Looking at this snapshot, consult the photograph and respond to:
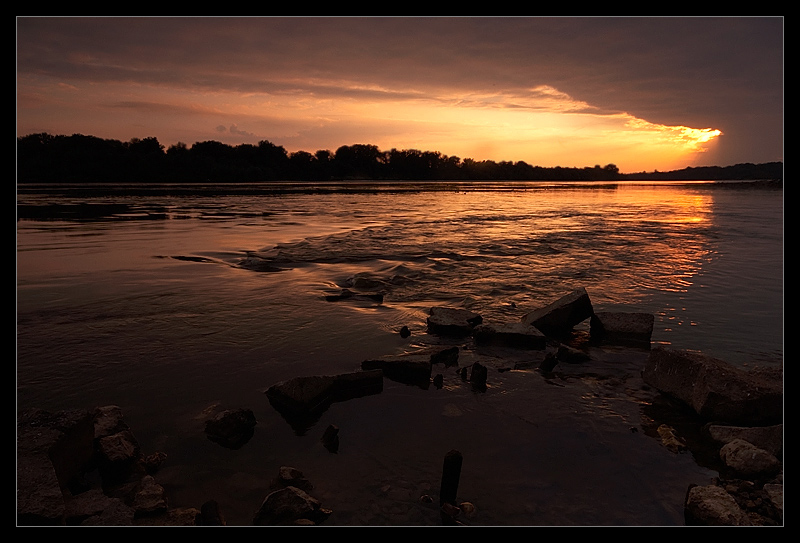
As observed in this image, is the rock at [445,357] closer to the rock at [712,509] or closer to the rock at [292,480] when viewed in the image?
the rock at [292,480]

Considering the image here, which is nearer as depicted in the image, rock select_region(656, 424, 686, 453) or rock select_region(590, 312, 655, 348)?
rock select_region(656, 424, 686, 453)

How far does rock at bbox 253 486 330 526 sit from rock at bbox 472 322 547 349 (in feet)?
11.5

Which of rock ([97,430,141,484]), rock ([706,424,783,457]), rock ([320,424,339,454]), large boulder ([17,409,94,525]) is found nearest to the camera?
large boulder ([17,409,94,525])

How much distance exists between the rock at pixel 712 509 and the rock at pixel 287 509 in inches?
91.3

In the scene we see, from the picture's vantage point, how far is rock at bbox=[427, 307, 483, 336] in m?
6.30

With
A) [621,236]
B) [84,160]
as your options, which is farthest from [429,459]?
[84,160]

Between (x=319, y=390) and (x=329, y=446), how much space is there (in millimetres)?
700

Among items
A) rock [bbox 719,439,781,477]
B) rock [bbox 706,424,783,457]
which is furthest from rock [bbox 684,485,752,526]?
rock [bbox 706,424,783,457]

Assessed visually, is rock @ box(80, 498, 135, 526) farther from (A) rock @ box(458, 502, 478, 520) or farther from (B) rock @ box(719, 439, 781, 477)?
(B) rock @ box(719, 439, 781, 477)

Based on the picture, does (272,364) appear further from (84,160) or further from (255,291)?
(84,160)

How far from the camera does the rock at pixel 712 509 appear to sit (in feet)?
9.18
